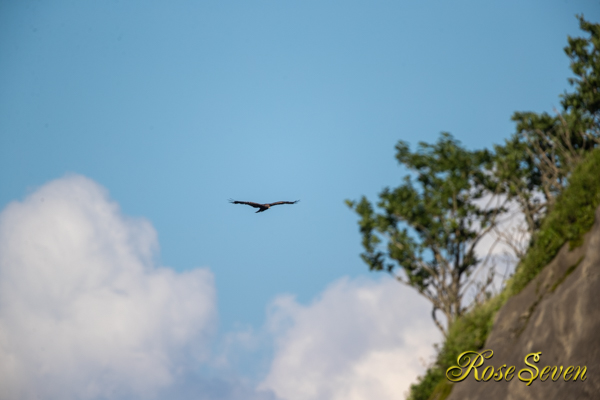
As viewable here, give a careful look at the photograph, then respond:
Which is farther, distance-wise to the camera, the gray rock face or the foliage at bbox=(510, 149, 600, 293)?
the foliage at bbox=(510, 149, 600, 293)

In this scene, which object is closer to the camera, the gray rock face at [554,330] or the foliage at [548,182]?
the gray rock face at [554,330]

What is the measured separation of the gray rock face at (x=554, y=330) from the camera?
13.0 metres

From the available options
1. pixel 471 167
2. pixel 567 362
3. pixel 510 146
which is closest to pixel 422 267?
pixel 471 167

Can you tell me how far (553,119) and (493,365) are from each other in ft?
43.4

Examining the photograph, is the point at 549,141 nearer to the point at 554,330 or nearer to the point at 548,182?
the point at 548,182

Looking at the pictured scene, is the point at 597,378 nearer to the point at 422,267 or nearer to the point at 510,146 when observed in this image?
the point at 422,267

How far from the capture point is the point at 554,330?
47.4ft

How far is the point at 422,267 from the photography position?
25391 millimetres

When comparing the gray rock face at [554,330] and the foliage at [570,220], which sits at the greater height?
the foliage at [570,220]

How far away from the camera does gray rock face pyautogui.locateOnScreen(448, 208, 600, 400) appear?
12953 millimetres

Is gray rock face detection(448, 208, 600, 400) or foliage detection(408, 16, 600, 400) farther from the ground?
foliage detection(408, 16, 600, 400)

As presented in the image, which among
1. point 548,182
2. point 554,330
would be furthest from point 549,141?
point 554,330

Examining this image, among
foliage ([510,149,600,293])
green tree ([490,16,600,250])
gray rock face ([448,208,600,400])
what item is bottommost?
gray rock face ([448,208,600,400])

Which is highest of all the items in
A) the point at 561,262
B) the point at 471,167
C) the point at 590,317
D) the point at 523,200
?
the point at 471,167
